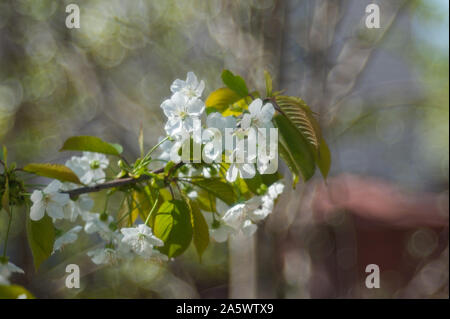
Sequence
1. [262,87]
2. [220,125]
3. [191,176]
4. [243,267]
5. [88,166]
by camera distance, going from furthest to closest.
→ [243,267] < [262,87] < [88,166] < [191,176] < [220,125]

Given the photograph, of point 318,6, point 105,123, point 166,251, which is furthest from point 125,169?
point 105,123

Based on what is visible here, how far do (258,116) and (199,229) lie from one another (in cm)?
21

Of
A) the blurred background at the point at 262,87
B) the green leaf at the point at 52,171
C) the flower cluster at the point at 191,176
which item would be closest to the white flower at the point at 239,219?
the flower cluster at the point at 191,176

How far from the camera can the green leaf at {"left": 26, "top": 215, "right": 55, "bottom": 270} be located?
0.61 meters

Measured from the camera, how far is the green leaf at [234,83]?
2.10 ft

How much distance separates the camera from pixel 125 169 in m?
0.65

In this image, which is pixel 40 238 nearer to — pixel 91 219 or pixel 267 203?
pixel 91 219

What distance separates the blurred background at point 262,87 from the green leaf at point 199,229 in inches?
41.0

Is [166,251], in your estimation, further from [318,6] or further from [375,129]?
[375,129]

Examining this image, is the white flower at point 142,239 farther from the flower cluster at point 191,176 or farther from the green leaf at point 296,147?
the green leaf at point 296,147

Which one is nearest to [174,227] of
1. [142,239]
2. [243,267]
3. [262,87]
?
[142,239]

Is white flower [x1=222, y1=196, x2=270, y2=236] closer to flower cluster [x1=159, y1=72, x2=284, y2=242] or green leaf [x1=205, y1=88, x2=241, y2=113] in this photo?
flower cluster [x1=159, y1=72, x2=284, y2=242]

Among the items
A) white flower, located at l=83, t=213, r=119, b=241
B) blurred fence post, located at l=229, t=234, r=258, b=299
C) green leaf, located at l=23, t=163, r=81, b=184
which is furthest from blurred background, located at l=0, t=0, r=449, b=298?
green leaf, located at l=23, t=163, r=81, b=184

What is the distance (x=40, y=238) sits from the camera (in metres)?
0.61
